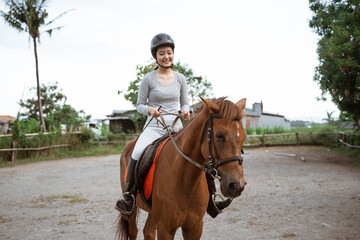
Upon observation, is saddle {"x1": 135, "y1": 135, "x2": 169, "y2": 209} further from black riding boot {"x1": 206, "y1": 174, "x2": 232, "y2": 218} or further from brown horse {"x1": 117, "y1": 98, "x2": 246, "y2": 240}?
black riding boot {"x1": 206, "y1": 174, "x2": 232, "y2": 218}

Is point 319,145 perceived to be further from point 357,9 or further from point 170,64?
point 170,64

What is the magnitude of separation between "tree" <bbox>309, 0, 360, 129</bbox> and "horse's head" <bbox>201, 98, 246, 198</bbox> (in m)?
7.99

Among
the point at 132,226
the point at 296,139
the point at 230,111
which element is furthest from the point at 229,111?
the point at 296,139

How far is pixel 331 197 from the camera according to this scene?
6367 mm

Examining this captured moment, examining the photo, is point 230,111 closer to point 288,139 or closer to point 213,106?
point 213,106

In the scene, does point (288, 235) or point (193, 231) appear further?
point (288, 235)

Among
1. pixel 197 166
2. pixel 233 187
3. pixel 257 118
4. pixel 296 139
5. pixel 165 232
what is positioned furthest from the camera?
pixel 257 118

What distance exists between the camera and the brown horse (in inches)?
64.9

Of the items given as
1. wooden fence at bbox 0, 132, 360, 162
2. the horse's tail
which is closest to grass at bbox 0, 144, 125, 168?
wooden fence at bbox 0, 132, 360, 162

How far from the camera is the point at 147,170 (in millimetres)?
2426

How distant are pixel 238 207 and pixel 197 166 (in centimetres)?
448

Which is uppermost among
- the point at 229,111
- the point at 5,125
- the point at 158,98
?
the point at 5,125

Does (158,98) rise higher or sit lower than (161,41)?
lower

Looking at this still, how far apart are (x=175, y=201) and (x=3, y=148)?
53.3 ft
